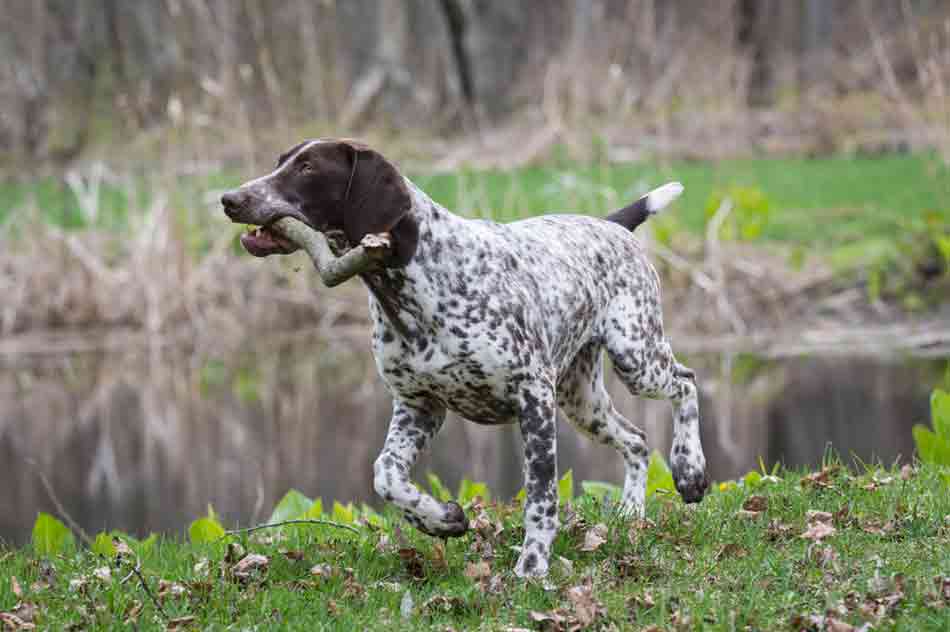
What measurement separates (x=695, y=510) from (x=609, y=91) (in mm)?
11622

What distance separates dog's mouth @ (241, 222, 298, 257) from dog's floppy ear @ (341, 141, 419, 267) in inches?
9.3

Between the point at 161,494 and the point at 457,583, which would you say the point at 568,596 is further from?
the point at 161,494

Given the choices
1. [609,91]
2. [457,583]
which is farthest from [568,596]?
[609,91]

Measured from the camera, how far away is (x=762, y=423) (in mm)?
10422

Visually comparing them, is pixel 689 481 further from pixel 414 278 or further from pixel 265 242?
pixel 265 242

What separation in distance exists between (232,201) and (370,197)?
1.70 ft

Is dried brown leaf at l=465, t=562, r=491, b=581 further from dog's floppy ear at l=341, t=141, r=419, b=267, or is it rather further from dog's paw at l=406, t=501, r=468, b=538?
dog's floppy ear at l=341, t=141, r=419, b=267

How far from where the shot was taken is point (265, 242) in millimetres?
5055

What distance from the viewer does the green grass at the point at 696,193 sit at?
15.2 m

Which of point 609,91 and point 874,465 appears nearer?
point 874,465

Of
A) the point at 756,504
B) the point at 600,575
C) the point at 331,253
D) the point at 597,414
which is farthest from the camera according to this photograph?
the point at 597,414

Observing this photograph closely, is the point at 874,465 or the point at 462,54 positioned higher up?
the point at 462,54

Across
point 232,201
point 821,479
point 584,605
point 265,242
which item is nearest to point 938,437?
point 821,479

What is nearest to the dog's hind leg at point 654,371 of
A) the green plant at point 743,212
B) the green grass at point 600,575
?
the green grass at point 600,575
